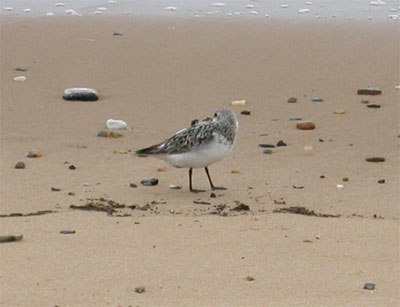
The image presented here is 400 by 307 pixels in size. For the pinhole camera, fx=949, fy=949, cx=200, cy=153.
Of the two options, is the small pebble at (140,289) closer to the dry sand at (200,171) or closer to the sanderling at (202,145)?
the dry sand at (200,171)

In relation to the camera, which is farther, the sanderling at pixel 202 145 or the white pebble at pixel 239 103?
the white pebble at pixel 239 103

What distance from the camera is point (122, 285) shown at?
525cm

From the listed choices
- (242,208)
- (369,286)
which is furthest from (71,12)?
(369,286)

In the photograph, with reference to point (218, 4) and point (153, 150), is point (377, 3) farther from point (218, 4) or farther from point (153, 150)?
point (153, 150)

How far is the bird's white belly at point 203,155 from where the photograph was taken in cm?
782

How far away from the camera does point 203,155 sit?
7824mm

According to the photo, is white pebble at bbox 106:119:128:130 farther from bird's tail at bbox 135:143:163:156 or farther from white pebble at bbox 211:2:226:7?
white pebble at bbox 211:2:226:7

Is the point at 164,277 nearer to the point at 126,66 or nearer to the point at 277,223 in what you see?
the point at 277,223

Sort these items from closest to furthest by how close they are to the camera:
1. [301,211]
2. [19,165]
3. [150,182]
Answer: [301,211] < [150,182] < [19,165]

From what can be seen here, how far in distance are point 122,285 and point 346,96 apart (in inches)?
259

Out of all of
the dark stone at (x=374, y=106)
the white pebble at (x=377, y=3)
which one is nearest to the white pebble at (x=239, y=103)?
the dark stone at (x=374, y=106)

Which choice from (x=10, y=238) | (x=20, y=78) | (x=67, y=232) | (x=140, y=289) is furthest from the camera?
(x=20, y=78)

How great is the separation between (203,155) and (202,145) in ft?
0.29

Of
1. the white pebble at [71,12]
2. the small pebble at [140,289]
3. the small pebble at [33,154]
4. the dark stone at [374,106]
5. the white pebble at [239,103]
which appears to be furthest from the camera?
the white pebble at [71,12]
